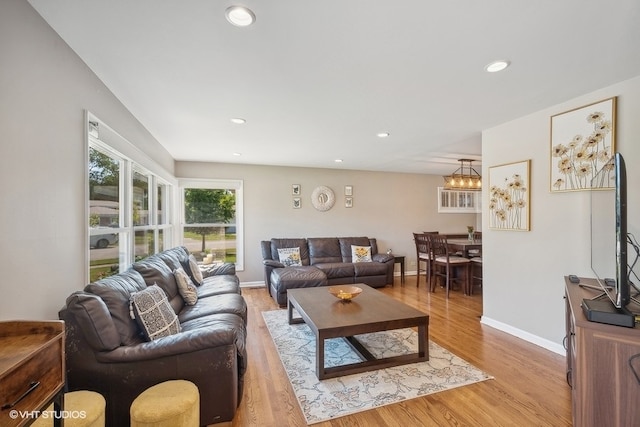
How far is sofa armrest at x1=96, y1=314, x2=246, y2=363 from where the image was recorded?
1.62 meters

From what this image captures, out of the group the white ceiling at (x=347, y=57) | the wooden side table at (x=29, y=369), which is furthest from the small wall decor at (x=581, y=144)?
the wooden side table at (x=29, y=369)

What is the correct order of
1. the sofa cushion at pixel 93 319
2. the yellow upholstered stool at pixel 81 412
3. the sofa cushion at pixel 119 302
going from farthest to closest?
the sofa cushion at pixel 119 302 < the sofa cushion at pixel 93 319 < the yellow upholstered stool at pixel 81 412

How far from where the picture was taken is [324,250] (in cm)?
563

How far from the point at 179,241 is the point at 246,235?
1.18 m

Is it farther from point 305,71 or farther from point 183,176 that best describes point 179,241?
point 305,71

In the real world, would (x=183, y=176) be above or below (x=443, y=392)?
above

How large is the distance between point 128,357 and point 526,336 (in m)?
3.57

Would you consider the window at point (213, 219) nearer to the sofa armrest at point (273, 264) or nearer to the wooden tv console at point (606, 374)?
the sofa armrest at point (273, 264)

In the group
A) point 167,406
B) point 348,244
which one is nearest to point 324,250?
point 348,244

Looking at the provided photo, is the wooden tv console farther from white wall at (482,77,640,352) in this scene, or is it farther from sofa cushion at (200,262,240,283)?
sofa cushion at (200,262,240,283)

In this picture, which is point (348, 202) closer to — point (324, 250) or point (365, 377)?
point (324, 250)

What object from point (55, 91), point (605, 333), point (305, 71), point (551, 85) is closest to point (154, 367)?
point (55, 91)

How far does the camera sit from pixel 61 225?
5.53ft

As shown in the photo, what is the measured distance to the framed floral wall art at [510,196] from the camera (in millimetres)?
3010
